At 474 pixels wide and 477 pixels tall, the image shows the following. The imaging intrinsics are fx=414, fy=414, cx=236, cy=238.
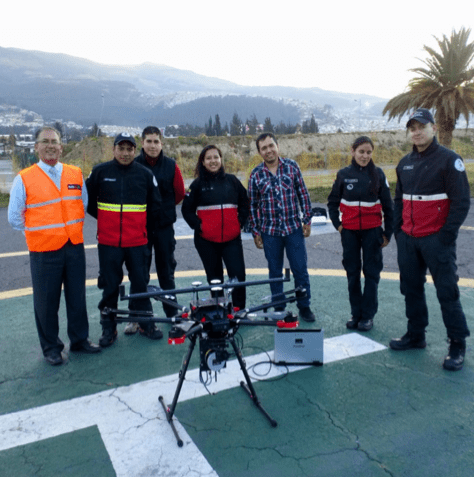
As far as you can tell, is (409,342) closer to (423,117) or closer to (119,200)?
(423,117)

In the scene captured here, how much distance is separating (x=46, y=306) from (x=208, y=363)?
207 cm

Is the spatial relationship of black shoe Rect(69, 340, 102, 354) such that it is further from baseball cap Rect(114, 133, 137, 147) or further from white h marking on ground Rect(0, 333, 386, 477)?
baseball cap Rect(114, 133, 137, 147)

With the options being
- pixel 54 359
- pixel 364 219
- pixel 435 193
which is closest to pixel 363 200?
pixel 364 219

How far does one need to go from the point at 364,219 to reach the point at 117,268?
2.53 m

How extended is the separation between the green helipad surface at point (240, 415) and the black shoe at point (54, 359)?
6 cm

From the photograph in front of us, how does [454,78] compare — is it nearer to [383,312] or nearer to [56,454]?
[383,312]

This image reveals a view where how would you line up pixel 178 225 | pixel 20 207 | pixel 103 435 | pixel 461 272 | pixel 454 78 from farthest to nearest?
pixel 454 78
pixel 178 225
pixel 461 272
pixel 20 207
pixel 103 435

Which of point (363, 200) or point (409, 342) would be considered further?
point (363, 200)

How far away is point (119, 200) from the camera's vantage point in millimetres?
4020

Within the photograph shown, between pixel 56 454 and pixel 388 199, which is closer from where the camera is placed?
pixel 56 454

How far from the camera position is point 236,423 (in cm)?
288

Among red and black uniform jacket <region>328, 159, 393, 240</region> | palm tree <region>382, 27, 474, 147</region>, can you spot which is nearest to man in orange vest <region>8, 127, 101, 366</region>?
red and black uniform jacket <region>328, 159, 393, 240</region>

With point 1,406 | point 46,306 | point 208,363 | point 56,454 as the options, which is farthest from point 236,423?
point 46,306

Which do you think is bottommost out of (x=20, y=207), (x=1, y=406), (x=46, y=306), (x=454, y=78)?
(x=1, y=406)
